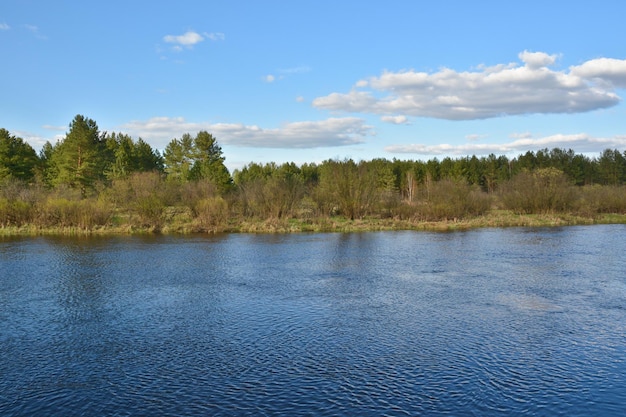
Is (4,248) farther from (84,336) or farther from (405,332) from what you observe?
(405,332)

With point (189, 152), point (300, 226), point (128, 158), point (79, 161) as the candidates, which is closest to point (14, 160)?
point (79, 161)

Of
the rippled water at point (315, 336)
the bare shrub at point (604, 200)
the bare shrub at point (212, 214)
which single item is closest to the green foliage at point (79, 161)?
the bare shrub at point (212, 214)

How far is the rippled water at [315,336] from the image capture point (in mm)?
9078

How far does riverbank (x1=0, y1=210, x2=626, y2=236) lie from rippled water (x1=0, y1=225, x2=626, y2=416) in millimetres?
14656

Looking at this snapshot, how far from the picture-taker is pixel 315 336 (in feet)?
41.2

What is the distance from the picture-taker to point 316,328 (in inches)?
520

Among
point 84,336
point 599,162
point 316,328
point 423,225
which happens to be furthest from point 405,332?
point 599,162

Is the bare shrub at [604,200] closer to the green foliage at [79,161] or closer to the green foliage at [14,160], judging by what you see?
the green foliage at [79,161]

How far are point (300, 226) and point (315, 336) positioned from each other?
27.8 meters

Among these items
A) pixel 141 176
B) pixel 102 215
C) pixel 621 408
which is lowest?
pixel 621 408

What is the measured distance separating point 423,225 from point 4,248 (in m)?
29.5

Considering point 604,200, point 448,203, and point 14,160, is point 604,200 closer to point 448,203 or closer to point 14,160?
point 448,203

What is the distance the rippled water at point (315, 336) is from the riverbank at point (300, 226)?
14656mm

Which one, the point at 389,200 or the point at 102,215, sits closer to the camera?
the point at 102,215
